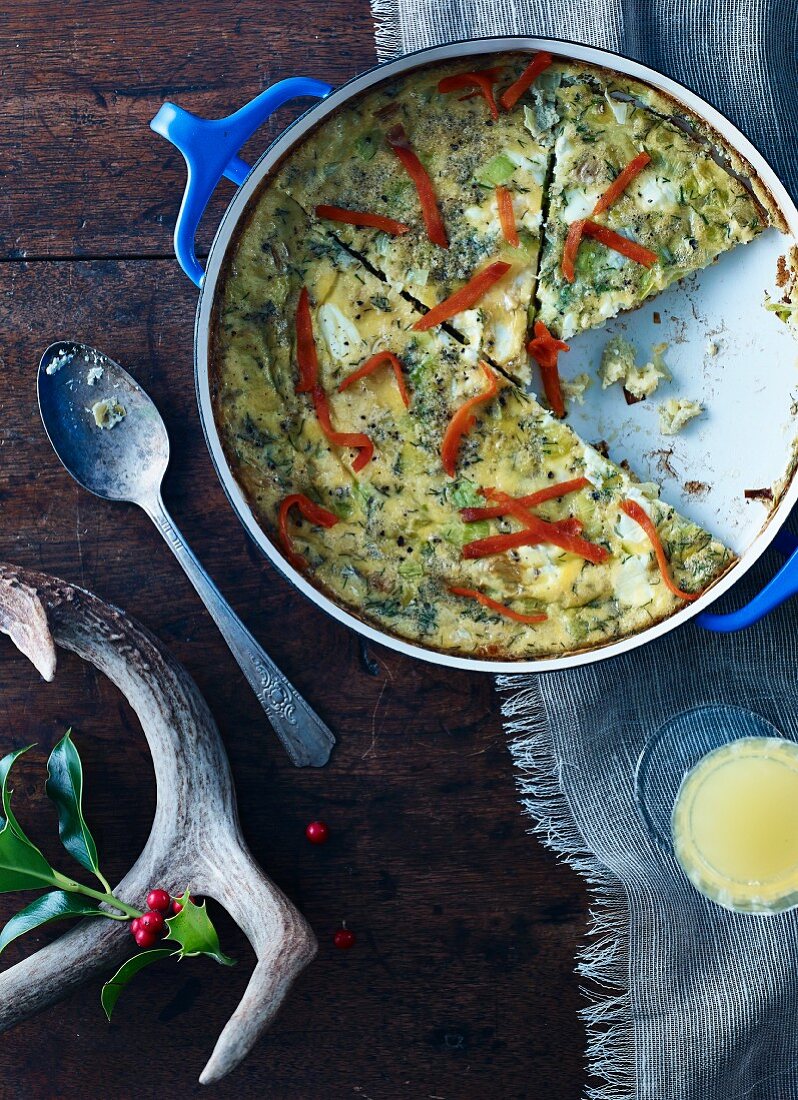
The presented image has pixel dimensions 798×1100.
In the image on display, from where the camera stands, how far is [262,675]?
7.81 ft

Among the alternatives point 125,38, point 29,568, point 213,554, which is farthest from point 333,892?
point 125,38

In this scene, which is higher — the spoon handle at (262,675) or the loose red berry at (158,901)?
the spoon handle at (262,675)

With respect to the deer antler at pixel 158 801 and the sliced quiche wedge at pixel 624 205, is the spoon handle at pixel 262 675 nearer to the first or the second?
the deer antler at pixel 158 801

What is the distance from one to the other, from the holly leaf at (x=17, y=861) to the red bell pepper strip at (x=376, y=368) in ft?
3.81

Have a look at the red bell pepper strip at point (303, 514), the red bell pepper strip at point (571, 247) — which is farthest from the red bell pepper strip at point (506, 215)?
the red bell pepper strip at point (303, 514)

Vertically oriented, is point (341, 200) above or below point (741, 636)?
above

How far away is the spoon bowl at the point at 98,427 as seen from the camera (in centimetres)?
238

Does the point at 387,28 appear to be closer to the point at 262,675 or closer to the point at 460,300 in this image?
the point at 460,300

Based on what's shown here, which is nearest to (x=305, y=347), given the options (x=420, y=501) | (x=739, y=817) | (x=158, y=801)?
(x=420, y=501)

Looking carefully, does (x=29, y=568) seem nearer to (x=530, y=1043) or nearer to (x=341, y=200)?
(x=341, y=200)

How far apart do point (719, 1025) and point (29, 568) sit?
2.15 metres

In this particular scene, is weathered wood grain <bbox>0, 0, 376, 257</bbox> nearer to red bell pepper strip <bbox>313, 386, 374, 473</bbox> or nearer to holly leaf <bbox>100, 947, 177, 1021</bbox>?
red bell pepper strip <bbox>313, 386, 374, 473</bbox>

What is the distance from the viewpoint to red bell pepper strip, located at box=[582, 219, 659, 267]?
2.22 m

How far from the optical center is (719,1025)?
2357 millimetres
